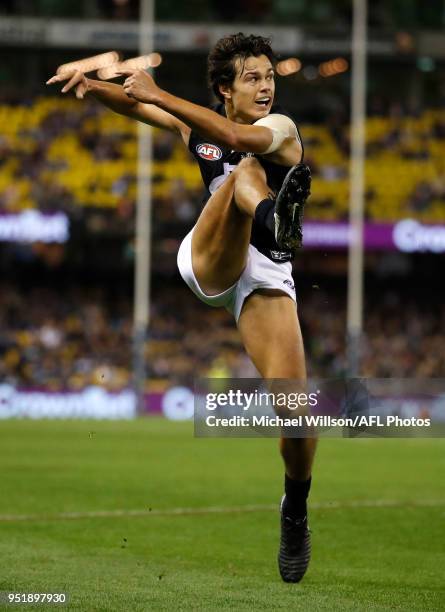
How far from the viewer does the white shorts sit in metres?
7.28

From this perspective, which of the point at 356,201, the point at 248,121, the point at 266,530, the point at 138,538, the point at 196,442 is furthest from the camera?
the point at 356,201

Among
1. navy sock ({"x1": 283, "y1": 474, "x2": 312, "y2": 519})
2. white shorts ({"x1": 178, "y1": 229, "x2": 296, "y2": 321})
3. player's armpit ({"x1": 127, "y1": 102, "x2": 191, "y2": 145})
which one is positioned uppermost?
player's armpit ({"x1": 127, "y1": 102, "x2": 191, "y2": 145})

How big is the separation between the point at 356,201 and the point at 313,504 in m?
17.3

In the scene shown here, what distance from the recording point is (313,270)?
109 feet

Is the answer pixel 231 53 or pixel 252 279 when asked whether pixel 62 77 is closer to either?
pixel 231 53

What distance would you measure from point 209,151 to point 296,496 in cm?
211

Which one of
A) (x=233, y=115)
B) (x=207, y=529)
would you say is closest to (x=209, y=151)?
(x=233, y=115)

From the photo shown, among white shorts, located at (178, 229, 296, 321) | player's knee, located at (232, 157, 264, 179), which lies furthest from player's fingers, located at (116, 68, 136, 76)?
white shorts, located at (178, 229, 296, 321)

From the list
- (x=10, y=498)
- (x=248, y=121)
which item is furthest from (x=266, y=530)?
(x=248, y=121)

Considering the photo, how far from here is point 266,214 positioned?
266 inches

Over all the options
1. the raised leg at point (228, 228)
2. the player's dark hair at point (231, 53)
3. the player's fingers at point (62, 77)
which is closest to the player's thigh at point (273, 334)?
the raised leg at point (228, 228)

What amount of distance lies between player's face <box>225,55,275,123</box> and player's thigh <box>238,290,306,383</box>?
106cm

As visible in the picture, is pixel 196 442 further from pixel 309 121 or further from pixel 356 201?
pixel 309 121

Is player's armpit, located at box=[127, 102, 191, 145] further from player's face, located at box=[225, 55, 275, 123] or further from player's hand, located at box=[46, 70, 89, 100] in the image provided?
player's hand, located at box=[46, 70, 89, 100]
